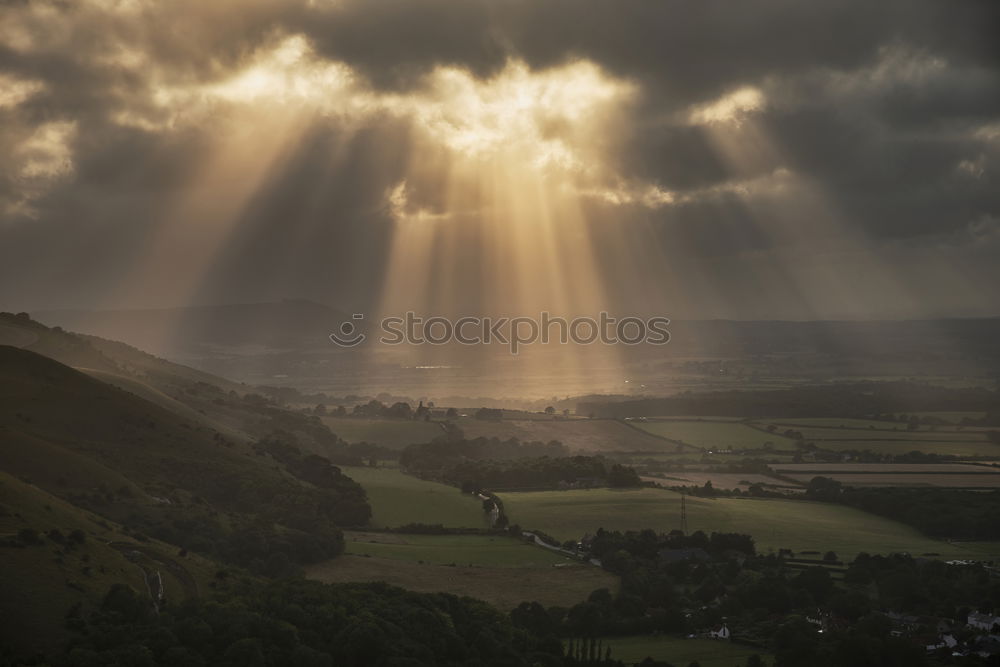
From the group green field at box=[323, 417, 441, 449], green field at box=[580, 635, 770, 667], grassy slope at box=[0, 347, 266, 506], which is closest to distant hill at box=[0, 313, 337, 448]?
green field at box=[323, 417, 441, 449]

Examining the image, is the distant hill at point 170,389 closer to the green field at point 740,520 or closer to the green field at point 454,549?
the green field at point 454,549


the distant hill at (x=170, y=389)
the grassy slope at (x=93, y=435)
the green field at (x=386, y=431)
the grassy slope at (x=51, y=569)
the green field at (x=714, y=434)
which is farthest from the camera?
the green field at (x=386, y=431)

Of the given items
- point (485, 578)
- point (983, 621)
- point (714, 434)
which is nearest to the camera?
point (983, 621)

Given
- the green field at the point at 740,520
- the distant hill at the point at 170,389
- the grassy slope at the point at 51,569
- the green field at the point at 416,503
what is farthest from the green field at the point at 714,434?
the grassy slope at the point at 51,569

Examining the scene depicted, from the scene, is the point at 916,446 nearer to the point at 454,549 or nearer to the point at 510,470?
the point at 510,470

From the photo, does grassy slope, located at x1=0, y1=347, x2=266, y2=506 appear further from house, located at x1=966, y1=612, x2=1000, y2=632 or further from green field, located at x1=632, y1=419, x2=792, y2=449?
green field, located at x1=632, y1=419, x2=792, y2=449

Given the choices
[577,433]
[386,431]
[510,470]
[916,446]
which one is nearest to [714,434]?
[577,433]
